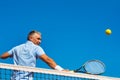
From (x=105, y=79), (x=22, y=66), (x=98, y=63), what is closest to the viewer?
(x=22, y=66)

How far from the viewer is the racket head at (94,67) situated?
1240cm

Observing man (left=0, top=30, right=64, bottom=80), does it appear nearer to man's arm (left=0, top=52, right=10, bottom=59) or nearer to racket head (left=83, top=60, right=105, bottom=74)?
man's arm (left=0, top=52, right=10, bottom=59)

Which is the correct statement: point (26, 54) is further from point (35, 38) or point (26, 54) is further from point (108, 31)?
point (108, 31)

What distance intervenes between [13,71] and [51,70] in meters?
0.99

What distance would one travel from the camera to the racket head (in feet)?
40.7

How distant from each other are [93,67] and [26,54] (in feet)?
7.33

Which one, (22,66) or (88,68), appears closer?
(22,66)

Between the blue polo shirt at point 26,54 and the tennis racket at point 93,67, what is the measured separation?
1688 mm

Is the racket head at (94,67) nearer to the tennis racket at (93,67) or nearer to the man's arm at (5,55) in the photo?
the tennis racket at (93,67)

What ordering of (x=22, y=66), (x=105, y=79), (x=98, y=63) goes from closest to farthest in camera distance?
(x=22, y=66), (x=105, y=79), (x=98, y=63)

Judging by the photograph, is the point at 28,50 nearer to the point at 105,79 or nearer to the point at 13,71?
the point at 13,71

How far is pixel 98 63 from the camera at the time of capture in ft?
42.2

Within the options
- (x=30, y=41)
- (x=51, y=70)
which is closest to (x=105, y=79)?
(x=51, y=70)

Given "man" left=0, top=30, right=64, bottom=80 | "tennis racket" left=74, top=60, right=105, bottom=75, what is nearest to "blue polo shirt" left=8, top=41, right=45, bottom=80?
"man" left=0, top=30, right=64, bottom=80
